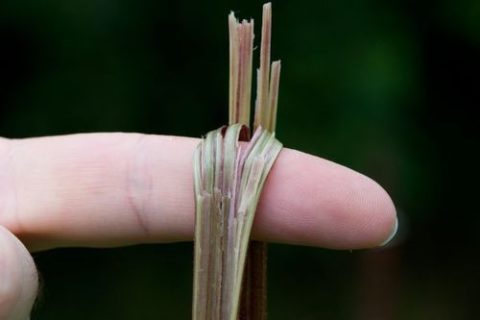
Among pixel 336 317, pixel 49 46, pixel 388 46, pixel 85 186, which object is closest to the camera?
pixel 85 186

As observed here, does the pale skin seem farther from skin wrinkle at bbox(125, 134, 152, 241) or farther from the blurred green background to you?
the blurred green background

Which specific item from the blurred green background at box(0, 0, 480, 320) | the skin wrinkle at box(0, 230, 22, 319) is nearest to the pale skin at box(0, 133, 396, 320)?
the skin wrinkle at box(0, 230, 22, 319)

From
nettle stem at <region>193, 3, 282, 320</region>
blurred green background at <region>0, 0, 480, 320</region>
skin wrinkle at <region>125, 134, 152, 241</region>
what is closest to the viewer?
nettle stem at <region>193, 3, 282, 320</region>

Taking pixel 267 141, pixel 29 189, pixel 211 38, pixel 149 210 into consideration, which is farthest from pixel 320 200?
pixel 211 38

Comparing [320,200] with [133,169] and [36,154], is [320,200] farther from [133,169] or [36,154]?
[36,154]

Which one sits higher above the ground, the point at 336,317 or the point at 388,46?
the point at 388,46

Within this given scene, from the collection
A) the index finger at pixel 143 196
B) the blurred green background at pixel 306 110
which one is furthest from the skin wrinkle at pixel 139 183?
the blurred green background at pixel 306 110
